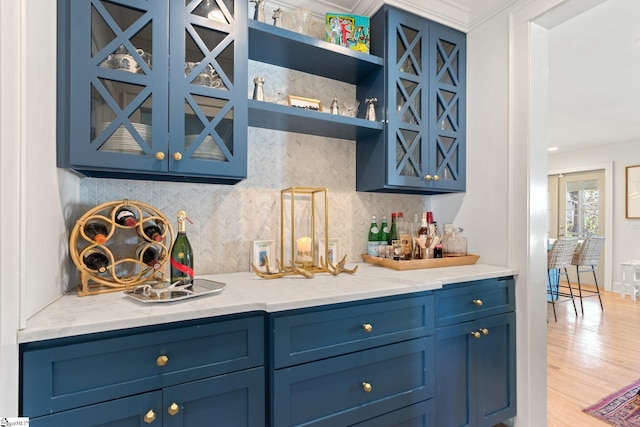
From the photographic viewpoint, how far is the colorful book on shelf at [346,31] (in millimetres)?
1816

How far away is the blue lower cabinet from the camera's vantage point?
151 centimetres

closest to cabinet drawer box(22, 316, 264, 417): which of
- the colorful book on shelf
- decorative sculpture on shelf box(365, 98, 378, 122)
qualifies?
decorative sculpture on shelf box(365, 98, 378, 122)

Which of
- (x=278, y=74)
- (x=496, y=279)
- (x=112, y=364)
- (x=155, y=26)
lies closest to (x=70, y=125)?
(x=155, y=26)

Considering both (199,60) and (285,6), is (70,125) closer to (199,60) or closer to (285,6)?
(199,60)

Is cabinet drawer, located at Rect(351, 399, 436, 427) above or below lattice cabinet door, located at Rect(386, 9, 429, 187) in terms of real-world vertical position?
below

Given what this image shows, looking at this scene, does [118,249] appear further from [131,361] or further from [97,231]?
[131,361]

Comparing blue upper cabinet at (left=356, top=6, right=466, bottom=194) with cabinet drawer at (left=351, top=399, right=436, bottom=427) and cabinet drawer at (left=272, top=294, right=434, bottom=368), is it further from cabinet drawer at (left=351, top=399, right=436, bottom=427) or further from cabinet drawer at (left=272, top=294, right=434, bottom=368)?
cabinet drawer at (left=351, top=399, right=436, bottom=427)

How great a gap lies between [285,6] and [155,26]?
0.88 metres

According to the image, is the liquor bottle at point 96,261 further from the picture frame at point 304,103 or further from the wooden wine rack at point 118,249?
the picture frame at point 304,103

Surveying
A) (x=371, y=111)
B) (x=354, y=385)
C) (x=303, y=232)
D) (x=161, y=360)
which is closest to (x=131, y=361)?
(x=161, y=360)

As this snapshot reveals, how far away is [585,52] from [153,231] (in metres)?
3.39

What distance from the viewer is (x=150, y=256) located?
1.36 meters

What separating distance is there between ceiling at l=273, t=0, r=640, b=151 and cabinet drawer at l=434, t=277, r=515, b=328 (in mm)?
1637

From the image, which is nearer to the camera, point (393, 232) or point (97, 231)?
point (97, 231)
